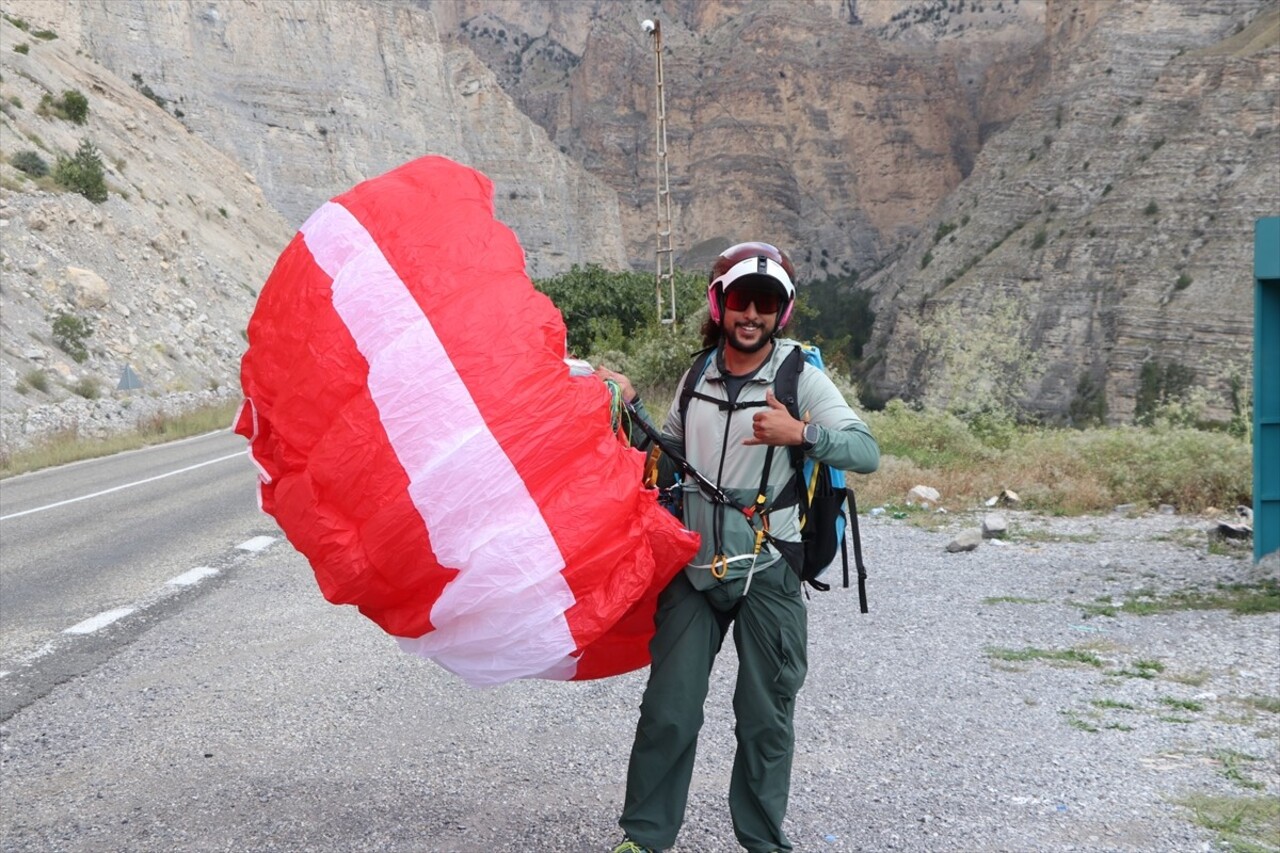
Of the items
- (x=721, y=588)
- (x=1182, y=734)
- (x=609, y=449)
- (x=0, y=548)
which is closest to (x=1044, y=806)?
(x=1182, y=734)

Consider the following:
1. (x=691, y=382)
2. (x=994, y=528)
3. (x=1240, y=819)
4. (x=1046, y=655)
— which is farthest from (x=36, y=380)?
(x=1240, y=819)

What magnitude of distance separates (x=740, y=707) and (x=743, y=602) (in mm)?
327

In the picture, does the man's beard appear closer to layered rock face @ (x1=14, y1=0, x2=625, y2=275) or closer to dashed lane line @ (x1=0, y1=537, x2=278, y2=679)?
dashed lane line @ (x1=0, y1=537, x2=278, y2=679)

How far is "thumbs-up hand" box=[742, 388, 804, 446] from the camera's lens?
3406 millimetres

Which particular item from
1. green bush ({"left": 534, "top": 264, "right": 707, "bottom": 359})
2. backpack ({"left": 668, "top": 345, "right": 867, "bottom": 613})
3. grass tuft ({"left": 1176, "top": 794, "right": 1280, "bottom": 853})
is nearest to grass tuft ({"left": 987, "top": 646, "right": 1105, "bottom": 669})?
grass tuft ({"left": 1176, "top": 794, "right": 1280, "bottom": 853})

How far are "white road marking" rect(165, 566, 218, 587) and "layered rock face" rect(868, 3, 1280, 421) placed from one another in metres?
33.6

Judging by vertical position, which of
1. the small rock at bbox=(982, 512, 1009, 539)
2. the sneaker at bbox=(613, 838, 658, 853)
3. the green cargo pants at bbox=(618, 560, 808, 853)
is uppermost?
the green cargo pants at bbox=(618, 560, 808, 853)

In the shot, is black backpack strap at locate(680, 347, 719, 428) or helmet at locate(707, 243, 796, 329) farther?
black backpack strap at locate(680, 347, 719, 428)

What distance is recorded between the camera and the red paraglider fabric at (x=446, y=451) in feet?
10.8

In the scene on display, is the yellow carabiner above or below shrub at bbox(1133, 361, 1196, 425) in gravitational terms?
above

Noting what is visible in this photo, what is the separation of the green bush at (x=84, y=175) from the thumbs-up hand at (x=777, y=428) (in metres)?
33.2

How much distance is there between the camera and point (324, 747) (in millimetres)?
4992

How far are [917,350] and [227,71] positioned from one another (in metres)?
48.9

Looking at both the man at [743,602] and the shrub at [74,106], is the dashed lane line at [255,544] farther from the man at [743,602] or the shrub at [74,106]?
the shrub at [74,106]
